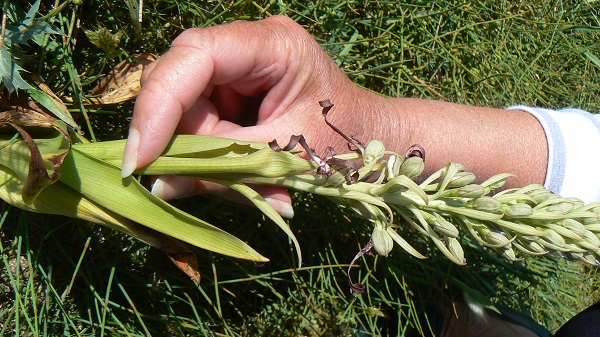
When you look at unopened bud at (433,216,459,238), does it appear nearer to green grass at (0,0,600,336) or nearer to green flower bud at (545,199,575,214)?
green flower bud at (545,199,575,214)

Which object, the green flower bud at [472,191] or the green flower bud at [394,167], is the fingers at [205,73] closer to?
the green flower bud at [394,167]

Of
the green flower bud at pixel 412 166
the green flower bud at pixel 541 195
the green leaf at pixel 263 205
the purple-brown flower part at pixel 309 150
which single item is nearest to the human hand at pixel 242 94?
the green leaf at pixel 263 205

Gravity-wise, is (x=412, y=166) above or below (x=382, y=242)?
above

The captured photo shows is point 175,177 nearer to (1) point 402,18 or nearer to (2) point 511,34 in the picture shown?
(1) point 402,18

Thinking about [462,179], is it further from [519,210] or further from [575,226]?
[575,226]

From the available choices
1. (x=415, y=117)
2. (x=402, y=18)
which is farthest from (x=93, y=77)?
(x=402, y=18)

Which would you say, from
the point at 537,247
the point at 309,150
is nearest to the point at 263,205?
the point at 309,150
